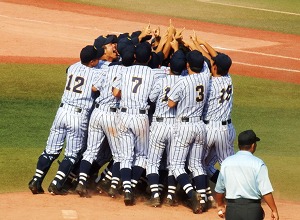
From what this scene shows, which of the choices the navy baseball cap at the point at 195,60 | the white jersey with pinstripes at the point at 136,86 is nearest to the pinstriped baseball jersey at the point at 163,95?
the white jersey with pinstripes at the point at 136,86

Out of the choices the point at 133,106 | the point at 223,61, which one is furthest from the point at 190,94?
the point at 133,106

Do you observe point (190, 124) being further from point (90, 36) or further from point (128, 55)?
point (90, 36)

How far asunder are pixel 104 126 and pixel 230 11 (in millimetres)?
21043

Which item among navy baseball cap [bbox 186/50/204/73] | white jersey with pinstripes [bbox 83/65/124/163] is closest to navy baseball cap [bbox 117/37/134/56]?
white jersey with pinstripes [bbox 83/65/124/163]

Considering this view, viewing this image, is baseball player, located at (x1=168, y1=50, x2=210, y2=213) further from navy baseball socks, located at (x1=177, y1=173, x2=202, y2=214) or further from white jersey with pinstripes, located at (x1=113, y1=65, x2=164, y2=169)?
white jersey with pinstripes, located at (x1=113, y1=65, x2=164, y2=169)

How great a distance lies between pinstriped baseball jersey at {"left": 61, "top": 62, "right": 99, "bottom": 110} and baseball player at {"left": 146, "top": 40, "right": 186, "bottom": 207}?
976 mm

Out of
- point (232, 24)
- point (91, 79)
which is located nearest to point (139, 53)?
point (91, 79)

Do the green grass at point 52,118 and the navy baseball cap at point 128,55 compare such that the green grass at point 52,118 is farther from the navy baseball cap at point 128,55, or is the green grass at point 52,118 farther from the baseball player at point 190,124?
the navy baseball cap at point 128,55

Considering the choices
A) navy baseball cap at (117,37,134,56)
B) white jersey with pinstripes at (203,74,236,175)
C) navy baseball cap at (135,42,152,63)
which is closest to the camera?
navy baseball cap at (135,42,152,63)

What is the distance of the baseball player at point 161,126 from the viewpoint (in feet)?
45.8

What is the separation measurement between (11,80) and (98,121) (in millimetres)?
8301

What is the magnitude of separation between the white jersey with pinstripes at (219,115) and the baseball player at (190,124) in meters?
0.21

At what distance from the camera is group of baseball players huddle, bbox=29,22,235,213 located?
45.7ft

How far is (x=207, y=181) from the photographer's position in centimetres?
1435
